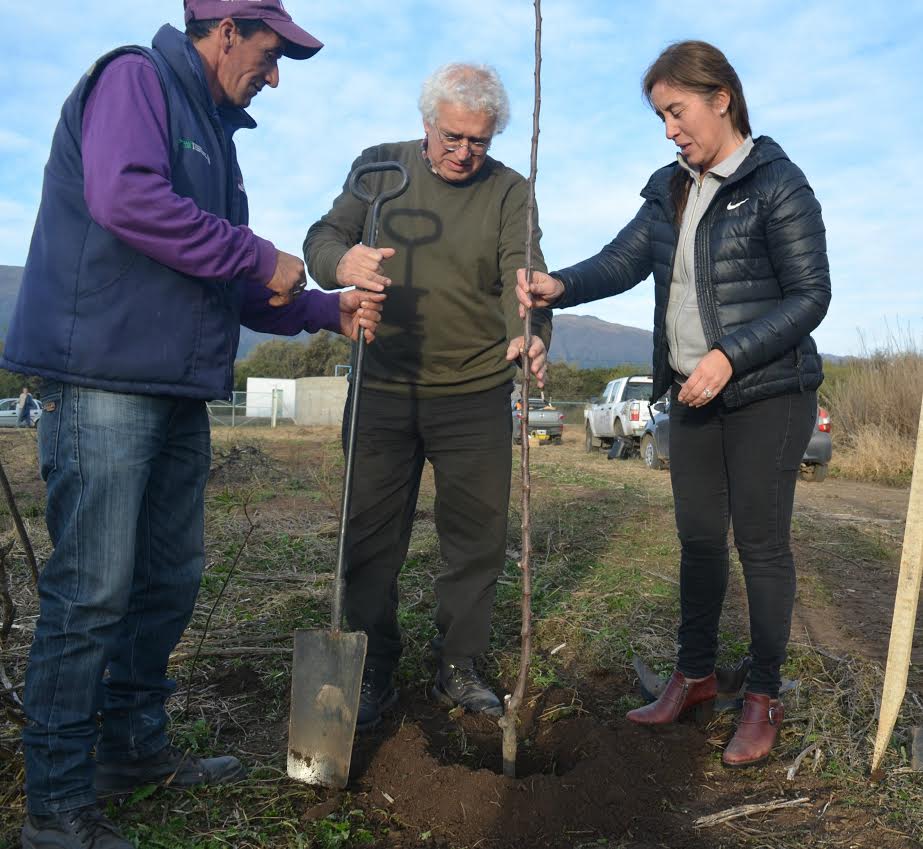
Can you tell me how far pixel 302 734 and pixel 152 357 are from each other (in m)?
1.11

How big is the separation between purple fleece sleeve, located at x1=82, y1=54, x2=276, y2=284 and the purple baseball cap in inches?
12.1

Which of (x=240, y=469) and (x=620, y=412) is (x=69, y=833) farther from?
(x=620, y=412)

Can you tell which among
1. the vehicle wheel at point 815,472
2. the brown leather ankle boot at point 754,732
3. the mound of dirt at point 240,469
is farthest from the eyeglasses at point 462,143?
the vehicle wheel at point 815,472

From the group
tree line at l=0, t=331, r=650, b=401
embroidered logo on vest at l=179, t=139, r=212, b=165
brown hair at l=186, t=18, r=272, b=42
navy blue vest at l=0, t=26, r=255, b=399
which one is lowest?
navy blue vest at l=0, t=26, r=255, b=399

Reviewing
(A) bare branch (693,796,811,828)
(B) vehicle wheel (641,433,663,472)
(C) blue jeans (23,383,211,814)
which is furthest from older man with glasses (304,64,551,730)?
(B) vehicle wheel (641,433,663,472)

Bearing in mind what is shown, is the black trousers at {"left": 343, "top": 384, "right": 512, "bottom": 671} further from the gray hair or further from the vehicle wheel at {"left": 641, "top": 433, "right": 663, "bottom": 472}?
the vehicle wheel at {"left": 641, "top": 433, "right": 663, "bottom": 472}

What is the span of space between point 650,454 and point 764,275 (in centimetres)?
1233

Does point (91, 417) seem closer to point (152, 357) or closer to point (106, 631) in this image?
point (152, 357)

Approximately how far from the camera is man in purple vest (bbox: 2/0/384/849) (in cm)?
199

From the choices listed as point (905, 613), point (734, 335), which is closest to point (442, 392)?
point (734, 335)

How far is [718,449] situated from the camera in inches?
108

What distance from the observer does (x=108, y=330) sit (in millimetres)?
2037

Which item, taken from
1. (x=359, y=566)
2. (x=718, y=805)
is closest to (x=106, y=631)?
(x=359, y=566)

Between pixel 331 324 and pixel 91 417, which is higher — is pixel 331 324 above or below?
above
